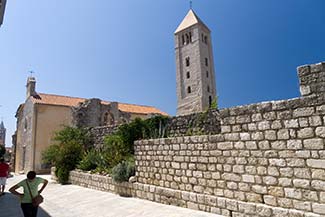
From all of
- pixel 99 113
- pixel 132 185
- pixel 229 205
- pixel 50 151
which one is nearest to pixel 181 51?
pixel 99 113

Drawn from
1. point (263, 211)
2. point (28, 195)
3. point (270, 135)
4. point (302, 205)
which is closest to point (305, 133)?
point (270, 135)

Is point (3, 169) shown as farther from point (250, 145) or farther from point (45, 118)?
point (45, 118)

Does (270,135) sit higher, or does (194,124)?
(194,124)

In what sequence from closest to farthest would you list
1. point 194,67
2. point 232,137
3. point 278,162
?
point 278,162
point 232,137
point 194,67

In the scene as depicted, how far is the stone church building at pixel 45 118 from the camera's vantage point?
19.7 m

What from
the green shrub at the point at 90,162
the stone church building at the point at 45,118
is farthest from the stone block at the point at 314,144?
the stone church building at the point at 45,118

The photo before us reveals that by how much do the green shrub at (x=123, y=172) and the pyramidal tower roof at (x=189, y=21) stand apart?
1372 inches

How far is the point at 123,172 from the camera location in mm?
9016

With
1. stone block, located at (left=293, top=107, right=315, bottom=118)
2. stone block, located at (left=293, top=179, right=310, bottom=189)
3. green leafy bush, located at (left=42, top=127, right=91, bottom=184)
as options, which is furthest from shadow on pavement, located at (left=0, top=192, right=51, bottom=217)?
stone block, located at (left=293, top=107, right=315, bottom=118)

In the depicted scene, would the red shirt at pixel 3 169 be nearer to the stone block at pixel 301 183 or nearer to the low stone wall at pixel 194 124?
the low stone wall at pixel 194 124

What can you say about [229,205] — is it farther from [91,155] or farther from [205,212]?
[91,155]

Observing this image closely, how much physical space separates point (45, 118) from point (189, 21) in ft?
95.0

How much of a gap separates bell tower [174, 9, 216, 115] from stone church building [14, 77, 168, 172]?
13.9 m

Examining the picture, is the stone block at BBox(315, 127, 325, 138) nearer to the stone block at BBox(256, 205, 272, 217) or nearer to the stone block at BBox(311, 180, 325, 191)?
the stone block at BBox(311, 180, 325, 191)
